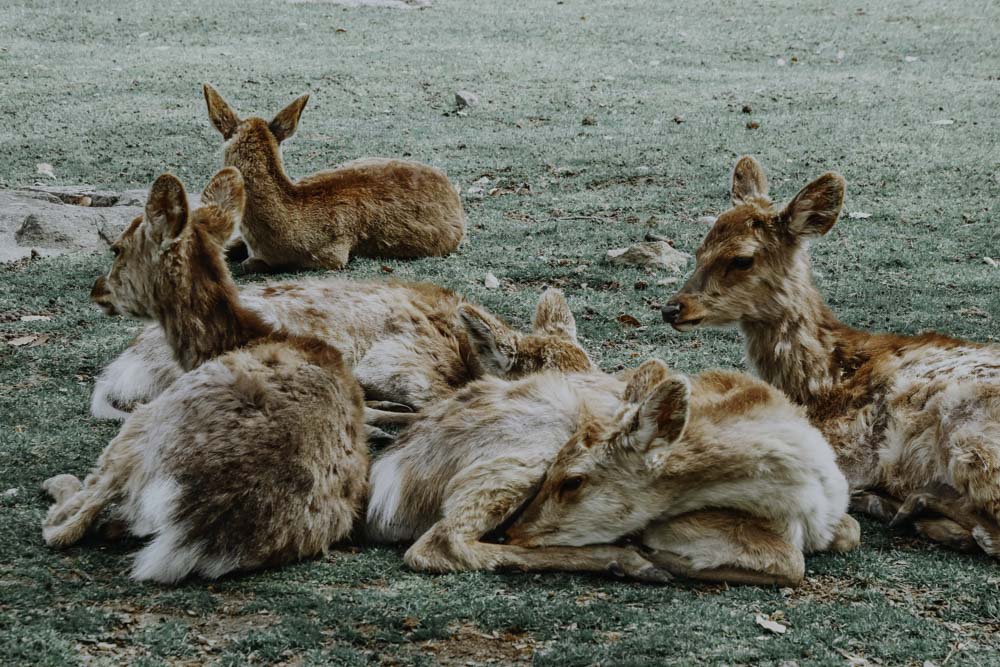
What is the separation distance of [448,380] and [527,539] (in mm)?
1865

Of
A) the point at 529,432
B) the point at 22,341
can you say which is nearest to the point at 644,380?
the point at 529,432

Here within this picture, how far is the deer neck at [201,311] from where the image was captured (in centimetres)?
531

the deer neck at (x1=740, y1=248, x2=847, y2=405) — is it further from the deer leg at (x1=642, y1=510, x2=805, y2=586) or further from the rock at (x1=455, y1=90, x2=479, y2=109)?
the rock at (x1=455, y1=90, x2=479, y2=109)

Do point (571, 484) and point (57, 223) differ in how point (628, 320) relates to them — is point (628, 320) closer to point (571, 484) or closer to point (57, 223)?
point (571, 484)

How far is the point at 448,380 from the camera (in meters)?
6.16

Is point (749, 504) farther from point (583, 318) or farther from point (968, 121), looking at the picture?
point (968, 121)

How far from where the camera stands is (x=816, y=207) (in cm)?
583

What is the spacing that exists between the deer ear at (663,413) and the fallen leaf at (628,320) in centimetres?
306

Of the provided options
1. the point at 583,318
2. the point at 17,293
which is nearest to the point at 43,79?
the point at 17,293

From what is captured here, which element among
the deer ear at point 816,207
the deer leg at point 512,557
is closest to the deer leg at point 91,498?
the deer leg at point 512,557

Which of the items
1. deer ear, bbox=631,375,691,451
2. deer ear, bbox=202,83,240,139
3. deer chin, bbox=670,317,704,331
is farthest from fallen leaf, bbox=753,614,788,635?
deer ear, bbox=202,83,240,139

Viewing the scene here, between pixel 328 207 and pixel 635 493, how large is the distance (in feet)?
16.1

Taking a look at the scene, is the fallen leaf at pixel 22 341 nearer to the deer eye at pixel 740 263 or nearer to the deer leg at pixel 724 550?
the deer eye at pixel 740 263

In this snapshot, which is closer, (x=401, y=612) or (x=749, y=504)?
(x=401, y=612)
